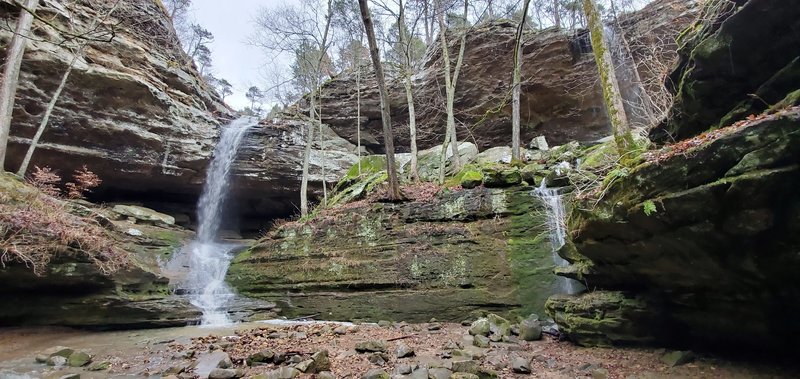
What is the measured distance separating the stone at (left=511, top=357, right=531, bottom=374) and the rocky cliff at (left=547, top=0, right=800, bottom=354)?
1.39m

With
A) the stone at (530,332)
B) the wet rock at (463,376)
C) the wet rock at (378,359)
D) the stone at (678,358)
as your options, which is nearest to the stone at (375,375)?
the wet rock at (378,359)

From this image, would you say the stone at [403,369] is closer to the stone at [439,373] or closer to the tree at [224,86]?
the stone at [439,373]

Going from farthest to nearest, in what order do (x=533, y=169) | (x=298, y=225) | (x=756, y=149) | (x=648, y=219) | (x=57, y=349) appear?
(x=298, y=225) → (x=533, y=169) → (x=57, y=349) → (x=648, y=219) → (x=756, y=149)

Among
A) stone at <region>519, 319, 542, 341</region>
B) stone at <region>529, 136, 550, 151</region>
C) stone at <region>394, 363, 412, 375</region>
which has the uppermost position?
stone at <region>529, 136, 550, 151</region>

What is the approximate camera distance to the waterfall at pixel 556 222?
7.38 meters

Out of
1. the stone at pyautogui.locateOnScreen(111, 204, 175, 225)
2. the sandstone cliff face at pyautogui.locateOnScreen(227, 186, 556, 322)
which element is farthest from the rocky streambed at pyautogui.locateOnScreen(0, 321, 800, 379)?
the stone at pyautogui.locateOnScreen(111, 204, 175, 225)

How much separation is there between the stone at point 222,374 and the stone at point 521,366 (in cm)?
344

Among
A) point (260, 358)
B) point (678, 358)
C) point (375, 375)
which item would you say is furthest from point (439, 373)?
point (678, 358)

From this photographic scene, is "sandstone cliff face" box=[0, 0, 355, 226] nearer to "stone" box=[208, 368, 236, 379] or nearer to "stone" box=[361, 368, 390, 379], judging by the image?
"stone" box=[208, 368, 236, 379]

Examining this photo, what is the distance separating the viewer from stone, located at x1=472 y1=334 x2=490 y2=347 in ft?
18.6

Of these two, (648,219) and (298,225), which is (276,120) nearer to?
(298,225)

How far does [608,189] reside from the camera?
4652mm

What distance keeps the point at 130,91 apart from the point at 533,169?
14609 millimetres

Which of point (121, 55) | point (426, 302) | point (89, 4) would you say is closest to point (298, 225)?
point (426, 302)
